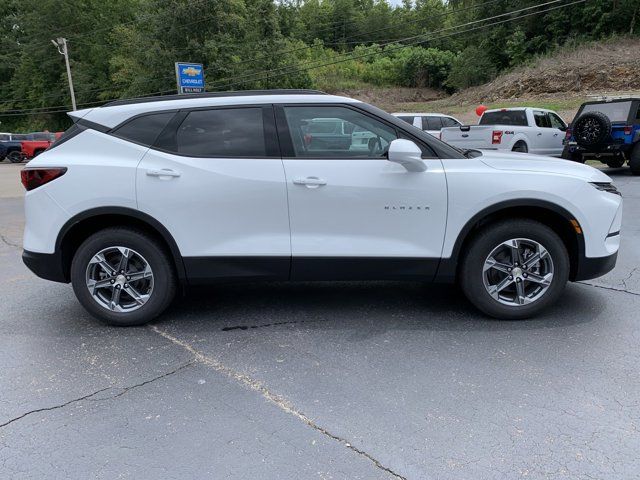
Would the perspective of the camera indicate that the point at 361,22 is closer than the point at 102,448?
No

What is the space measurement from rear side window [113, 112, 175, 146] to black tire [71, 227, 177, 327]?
72 cm

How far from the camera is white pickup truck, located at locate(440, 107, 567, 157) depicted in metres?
13.9

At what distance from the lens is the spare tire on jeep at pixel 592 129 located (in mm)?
11477

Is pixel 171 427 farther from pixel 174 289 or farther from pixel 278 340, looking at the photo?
pixel 174 289

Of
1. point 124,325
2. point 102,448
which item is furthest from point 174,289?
point 102,448

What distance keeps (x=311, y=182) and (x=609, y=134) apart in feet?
34.9

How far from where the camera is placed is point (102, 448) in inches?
101

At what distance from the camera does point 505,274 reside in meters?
3.92

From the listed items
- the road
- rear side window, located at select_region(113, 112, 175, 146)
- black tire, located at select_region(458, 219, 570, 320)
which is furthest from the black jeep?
rear side window, located at select_region(113, 112, 175, 146)

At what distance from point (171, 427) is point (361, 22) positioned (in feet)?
279

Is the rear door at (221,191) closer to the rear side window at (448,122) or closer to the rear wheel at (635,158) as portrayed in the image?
the rear wheel at (635,158)

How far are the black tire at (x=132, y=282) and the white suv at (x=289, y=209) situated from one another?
1 cm

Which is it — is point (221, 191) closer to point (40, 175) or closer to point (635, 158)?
point (40, 175)

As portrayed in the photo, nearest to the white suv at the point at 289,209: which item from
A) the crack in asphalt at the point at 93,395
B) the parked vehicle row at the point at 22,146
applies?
the crack in asphalt at the point at 93,395
